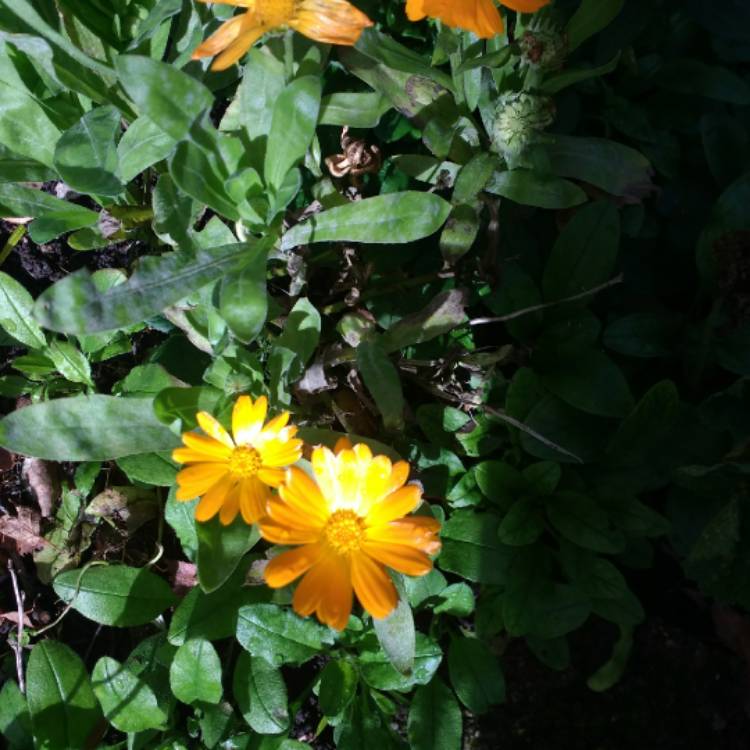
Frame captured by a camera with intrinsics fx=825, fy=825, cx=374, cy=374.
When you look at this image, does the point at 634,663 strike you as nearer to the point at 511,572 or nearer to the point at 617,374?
the point at 511,572

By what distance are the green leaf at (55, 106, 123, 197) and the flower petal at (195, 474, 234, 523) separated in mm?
521

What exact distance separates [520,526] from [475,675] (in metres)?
0.32

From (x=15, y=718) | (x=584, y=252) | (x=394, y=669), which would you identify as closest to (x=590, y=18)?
(x=584, y=252)

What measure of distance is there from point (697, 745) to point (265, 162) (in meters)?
1.53

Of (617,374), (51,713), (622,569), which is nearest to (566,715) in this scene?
(622,569)

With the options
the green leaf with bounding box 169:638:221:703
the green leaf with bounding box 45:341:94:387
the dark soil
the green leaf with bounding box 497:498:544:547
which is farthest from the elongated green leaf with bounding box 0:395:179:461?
the dark soil

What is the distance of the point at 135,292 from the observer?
122 cm

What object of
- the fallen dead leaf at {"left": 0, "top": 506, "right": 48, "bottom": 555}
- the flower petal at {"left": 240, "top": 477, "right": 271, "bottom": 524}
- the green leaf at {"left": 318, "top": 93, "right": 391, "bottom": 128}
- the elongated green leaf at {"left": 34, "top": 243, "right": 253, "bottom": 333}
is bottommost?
the fallen dead leaf at {"left": 0, "top": 506, "right": 48, "bottom": 555}

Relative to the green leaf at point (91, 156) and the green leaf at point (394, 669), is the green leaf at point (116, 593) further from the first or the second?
the green leaf at point (91, 156)

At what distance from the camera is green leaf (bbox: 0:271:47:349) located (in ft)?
5.55

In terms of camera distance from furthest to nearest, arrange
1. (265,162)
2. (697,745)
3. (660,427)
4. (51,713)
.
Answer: (697,745), (51,713), (660,427), (265,162)

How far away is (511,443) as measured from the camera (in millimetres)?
1681

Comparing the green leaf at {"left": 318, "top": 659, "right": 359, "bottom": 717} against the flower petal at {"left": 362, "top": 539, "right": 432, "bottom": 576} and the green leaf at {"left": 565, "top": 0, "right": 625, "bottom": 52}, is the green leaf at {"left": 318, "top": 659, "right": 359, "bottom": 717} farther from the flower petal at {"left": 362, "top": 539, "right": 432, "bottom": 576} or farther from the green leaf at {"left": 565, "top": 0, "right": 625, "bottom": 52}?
the green leaf at {"left": 565, "top": 0, "right": 625, "bottom": 52}

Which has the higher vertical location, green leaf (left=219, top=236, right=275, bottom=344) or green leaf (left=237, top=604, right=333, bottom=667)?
green leaf (left=219, top=236, right=275, bottom=344)
